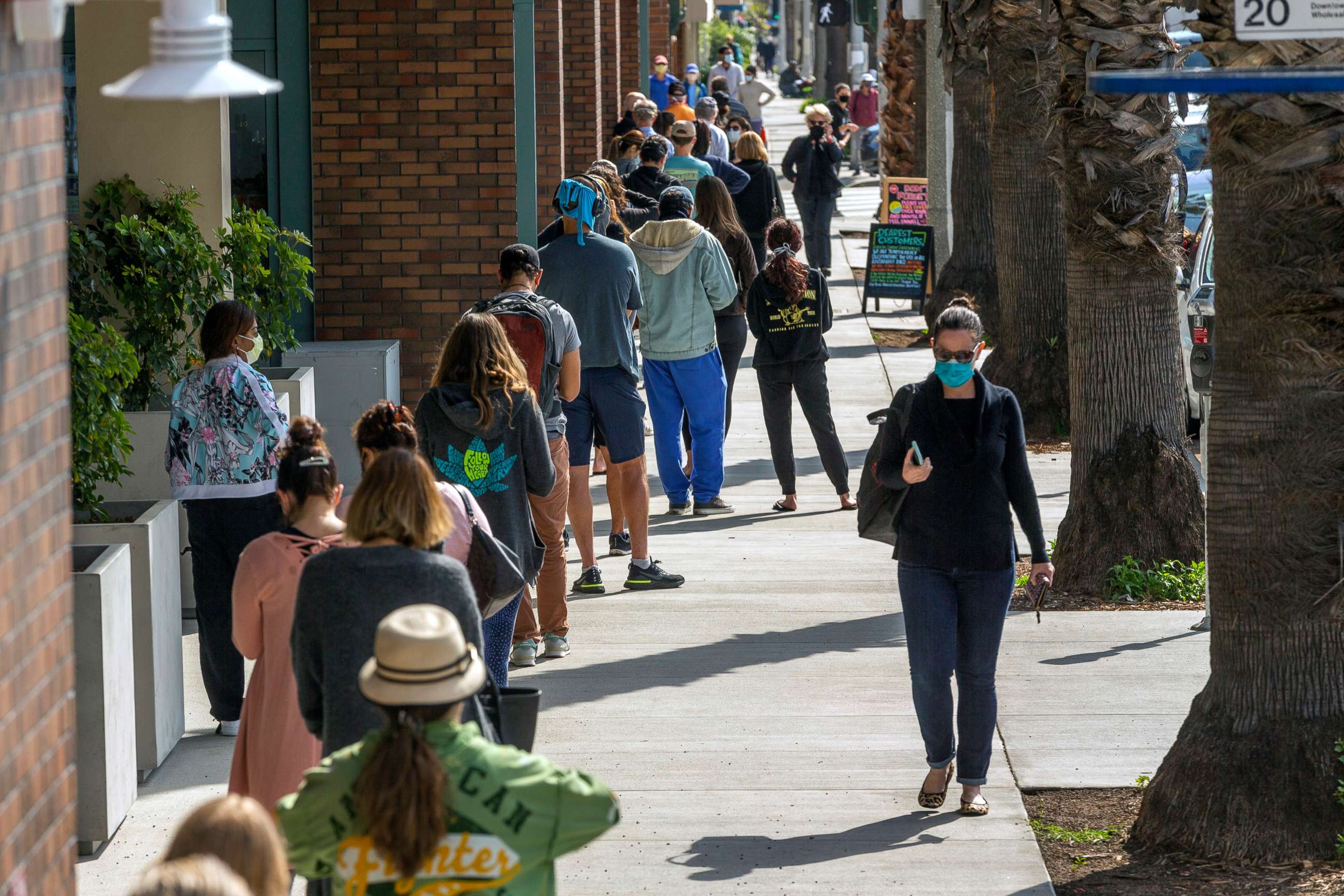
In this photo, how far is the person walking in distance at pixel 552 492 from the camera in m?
7.64

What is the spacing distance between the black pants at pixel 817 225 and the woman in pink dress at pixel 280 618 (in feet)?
53.2

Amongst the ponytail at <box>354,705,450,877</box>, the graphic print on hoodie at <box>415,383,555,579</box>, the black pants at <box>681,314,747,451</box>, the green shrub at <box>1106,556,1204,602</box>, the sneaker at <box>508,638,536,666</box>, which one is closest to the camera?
the ponytail at <box>354,705,450,877</box>

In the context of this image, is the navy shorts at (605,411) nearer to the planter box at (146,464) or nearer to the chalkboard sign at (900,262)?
the planter box at (146,464)

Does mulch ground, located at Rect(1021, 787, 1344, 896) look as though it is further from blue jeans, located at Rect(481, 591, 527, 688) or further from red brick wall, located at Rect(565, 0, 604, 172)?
red brick wall, located at Rect(565, 0, 604, 172)

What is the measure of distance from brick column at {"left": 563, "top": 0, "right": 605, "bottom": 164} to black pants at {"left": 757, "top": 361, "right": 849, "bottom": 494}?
860 centimetres

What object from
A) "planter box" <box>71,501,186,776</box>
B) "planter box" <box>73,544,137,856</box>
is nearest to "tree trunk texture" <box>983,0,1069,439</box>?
"planter box" <box>71,501,186,776</box>

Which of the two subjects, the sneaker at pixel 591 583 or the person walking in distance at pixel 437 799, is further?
the sneaker at pixel 591 583

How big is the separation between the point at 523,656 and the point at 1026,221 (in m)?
7.02

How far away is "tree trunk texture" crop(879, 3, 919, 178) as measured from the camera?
26797 mm

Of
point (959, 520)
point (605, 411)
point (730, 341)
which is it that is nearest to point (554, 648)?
point (605, 411)

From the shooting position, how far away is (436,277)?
11.7 m

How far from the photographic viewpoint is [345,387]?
1096 centimetres

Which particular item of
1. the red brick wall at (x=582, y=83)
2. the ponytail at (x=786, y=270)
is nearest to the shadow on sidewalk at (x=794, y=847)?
the ponytail at (x=786, y=270)

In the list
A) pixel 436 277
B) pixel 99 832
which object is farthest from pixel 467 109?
pixel 99 832
